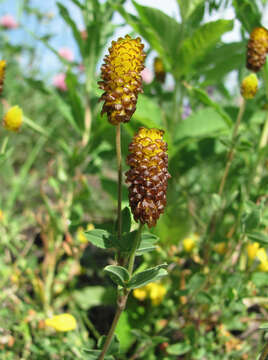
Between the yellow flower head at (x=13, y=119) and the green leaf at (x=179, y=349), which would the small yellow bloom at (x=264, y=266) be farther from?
the yellow flower head at (x=13, y=119)

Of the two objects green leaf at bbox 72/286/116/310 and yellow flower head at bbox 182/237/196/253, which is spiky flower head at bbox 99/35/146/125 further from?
green leaf at bbox 72/286/116/310

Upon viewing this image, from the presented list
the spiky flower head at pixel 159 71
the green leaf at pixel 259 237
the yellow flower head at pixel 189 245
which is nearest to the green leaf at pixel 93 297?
the yellow flower head at pixel 189 245

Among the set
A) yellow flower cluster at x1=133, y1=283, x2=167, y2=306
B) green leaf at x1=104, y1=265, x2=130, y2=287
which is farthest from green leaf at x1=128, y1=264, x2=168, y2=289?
yellow flower cluster at x1=133, y1=283, x2=167, y2=306

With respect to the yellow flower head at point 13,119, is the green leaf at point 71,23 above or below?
above

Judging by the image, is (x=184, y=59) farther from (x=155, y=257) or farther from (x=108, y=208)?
(x=108, y=208)

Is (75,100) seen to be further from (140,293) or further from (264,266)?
(264,266)

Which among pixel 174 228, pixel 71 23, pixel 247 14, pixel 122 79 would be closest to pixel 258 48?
pixel 247 14

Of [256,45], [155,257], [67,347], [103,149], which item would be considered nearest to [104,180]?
[103,149]
